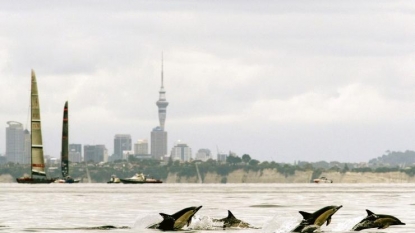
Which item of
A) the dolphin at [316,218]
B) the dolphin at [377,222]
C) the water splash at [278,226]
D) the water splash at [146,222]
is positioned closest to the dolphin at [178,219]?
the water splash at [146,222]

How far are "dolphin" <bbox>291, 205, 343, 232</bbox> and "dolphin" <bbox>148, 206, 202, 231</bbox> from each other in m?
6.53

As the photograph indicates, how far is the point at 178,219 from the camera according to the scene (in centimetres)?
7162

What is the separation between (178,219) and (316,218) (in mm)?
8830

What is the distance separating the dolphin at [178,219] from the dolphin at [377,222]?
34.6ft

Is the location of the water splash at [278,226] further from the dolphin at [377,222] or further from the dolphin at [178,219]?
the dolphin at [178,219]

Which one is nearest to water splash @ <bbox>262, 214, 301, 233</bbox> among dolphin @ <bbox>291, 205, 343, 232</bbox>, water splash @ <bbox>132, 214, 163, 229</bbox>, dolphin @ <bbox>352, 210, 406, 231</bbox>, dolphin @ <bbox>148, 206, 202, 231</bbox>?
dolphin @ <bbox>291, 205, 343, 232</bbox>

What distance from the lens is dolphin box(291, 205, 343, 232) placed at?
68312mm

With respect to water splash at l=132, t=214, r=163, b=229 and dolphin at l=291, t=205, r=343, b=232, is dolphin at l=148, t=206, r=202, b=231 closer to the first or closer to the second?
water splash at l=132, t=214, r=163, b=229

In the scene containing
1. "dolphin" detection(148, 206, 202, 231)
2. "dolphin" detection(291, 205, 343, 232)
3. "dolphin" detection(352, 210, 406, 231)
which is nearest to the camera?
"dolphin" detection(291, 205, 343, 232)

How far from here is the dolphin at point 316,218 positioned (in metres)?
68.3

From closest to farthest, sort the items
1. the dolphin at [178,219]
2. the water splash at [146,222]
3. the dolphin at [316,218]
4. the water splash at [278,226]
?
the dolphin at [316,218], the dolphin at [178,219], the water splash at [278,226], the water splash at [146,222]

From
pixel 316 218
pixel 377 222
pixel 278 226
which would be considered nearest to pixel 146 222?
pixel 278 226

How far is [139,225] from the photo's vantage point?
78.1 m

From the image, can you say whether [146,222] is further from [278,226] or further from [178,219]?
[278,226]
